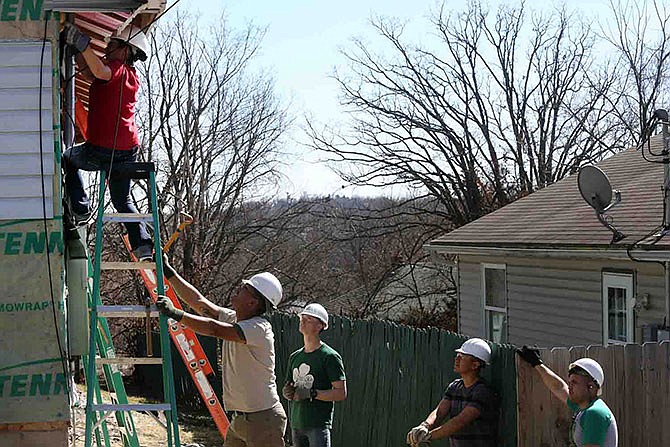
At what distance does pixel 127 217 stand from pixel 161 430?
30.1ft

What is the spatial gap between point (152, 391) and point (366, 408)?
9489mm

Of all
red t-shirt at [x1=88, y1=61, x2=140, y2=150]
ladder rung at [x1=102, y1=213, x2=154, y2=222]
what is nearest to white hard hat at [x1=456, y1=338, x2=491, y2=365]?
ladder rung at [x1=102, y1=213, x2=154, y2=222]

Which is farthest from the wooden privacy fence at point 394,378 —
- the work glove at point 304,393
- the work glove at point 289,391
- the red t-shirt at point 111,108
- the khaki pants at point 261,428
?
the red t-shirt at point 111,108

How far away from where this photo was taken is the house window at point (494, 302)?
15430 mm

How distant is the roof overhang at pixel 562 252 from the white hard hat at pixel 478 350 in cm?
370

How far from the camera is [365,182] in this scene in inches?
1104

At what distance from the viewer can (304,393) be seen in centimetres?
728

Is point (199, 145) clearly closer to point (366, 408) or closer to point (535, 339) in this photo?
point (535, 339)

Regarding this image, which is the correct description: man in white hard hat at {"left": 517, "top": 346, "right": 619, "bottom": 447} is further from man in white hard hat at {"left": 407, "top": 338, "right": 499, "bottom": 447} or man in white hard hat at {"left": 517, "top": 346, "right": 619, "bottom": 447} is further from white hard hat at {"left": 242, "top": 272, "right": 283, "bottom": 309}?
white hard hat at {"left": 242, "top": 272, "right": 283, "bottom": 309}

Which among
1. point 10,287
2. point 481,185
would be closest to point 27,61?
point 10,287

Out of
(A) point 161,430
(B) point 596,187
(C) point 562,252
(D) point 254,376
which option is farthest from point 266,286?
(A) point 161,430

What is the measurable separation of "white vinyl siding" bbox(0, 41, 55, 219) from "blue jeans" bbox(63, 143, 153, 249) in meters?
0.40

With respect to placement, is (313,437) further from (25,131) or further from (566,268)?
(566,268)

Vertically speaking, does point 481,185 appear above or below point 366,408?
above
